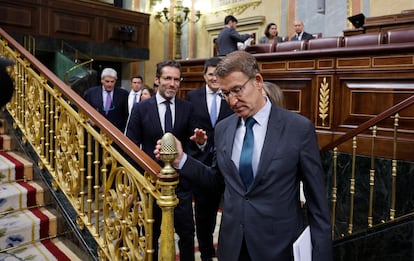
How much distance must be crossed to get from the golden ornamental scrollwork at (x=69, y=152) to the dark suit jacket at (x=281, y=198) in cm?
154

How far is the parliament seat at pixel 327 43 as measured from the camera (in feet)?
17.7

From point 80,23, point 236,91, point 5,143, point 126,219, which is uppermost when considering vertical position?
point 80,23

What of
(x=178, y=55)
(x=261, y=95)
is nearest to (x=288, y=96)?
(x=261, y=95)

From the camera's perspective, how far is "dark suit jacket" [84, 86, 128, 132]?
4156 mm

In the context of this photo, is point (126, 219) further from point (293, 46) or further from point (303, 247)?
point (293, 46)

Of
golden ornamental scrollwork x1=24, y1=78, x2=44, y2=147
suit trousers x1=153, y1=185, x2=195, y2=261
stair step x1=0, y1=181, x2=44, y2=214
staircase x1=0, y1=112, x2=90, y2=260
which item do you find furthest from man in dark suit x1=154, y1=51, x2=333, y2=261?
golden ornamental scrollwork x1=24, y1=78, x2=44, y2=147

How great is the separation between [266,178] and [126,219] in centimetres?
96

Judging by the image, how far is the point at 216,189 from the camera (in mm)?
1759

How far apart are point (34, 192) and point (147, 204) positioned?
5.00 feet

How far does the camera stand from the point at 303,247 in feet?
4.60

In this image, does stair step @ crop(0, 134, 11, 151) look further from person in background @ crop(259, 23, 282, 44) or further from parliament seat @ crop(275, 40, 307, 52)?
person in background @ crop(259, 23, 282, 44)

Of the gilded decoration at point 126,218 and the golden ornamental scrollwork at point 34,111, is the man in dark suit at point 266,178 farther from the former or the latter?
the golden ornamental scrollwork at point 34,111

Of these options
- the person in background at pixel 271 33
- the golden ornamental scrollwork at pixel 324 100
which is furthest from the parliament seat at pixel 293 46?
the golden ornamental scrollwork at pixel 324 100

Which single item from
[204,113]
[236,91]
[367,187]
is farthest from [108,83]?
[236,91]
